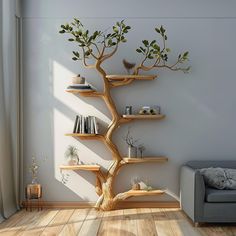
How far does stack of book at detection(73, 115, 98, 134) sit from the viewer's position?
5.56 metres

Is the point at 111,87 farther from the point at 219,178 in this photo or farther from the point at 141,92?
the point at 219,178

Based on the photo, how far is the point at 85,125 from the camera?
5.59 m

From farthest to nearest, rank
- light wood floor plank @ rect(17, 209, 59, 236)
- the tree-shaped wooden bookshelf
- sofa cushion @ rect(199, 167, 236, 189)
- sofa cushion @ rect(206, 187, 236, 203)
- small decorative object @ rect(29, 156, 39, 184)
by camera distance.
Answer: small decorative object @ rect(29, 156, 39, 184) < the tree-shaped wooden bookshelf < sofa cushion @ rect(199, 167, 236, 189) < sofa cushion @ rect(206, 187, 236, 203) < light wood floor plank @ rect(17, 209, 59, 236)

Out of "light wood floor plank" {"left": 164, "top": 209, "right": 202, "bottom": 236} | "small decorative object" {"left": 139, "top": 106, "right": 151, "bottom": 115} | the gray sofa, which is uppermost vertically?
"small decorative object" {"left": 139, "top": 106, "right": 151, "bottom": 115}

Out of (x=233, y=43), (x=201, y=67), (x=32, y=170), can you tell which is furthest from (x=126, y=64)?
(x=32, y=170)

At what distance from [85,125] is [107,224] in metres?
1.31

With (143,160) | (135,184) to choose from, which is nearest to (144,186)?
(135,184)

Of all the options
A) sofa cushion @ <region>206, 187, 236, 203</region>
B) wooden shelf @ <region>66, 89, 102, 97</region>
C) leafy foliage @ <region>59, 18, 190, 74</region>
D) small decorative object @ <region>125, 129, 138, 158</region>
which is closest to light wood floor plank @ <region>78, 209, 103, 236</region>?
small decorative object @ <region>125, 129, 138, 158</region>

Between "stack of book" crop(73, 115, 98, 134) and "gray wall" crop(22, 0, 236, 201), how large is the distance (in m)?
0.19

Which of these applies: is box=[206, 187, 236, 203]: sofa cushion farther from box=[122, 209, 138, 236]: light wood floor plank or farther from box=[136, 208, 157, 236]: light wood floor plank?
box=[122, 209, 138, 236]: light wood floor plank

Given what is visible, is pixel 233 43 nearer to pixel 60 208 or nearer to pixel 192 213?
pixel 192 213

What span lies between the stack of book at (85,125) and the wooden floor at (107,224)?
3.25 ft

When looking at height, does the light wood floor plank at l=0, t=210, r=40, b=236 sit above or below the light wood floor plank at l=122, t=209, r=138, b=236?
above

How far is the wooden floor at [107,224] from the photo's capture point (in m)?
4.56
